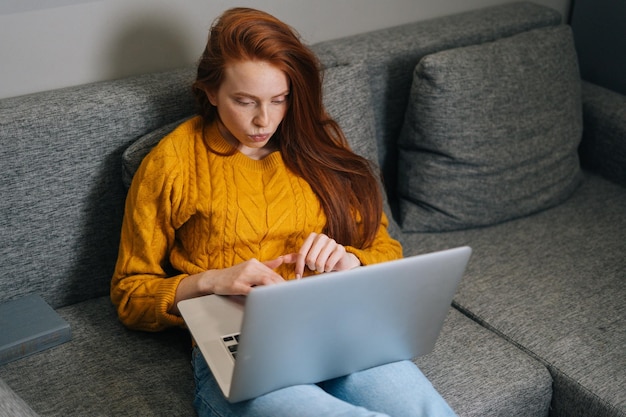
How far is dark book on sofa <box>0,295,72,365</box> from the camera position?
1745 millimetres

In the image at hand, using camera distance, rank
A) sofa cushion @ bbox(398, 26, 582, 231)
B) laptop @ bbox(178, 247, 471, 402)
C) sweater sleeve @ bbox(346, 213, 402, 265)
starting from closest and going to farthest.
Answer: laptop @ bbox(178, 247, 471, 402) → sweater sleeve @ bbox(346, 213, 402, 265) → sofa cushion @ bbox(398, 26, 582, 231)

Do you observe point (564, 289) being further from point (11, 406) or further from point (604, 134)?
point (11, 406)

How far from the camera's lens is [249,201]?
1733 mm

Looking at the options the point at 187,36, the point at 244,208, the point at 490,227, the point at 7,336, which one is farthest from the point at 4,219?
the point at 490,227

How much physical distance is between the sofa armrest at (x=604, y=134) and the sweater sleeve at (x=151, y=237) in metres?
1.38

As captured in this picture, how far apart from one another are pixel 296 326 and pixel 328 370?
0.64 ft

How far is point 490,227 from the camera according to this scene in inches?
92.4

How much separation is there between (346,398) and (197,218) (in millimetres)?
458

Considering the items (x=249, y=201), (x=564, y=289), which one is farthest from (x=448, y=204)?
(x=249, y=201)

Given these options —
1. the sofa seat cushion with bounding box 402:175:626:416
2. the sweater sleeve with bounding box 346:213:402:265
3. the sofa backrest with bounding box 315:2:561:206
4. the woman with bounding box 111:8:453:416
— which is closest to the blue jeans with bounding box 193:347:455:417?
the woman with bounding box 111:8:453:416

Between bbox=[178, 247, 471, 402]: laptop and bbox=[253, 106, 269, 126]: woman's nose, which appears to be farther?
bbox=[253, 106, 269, 126]: woman's nose

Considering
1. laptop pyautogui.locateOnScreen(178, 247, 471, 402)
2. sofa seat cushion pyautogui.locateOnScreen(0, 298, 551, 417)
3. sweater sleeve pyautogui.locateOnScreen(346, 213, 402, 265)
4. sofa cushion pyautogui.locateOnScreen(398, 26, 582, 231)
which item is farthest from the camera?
sofa cushion pyautogui.locateOnScreen(398, 26, 582, 231)

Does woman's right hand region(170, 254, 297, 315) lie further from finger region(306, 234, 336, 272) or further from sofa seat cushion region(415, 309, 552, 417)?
sofa seat cushion region(415, 309, 552, 417)

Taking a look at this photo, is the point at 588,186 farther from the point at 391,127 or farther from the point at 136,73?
the point at 136,73
